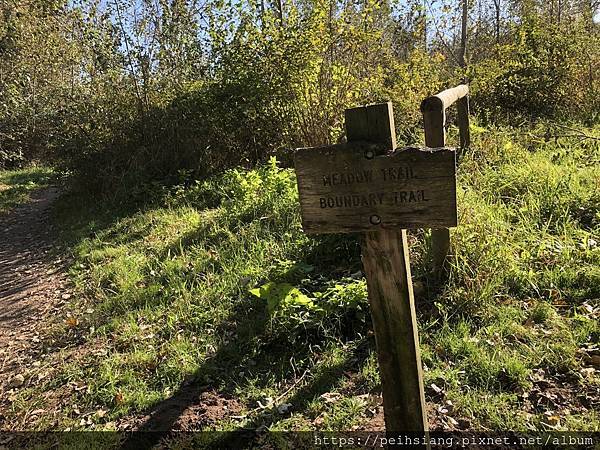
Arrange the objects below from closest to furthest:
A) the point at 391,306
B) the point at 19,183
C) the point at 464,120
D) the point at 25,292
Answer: the point at 391,306, the point at 464,120, the point at 25,292, the point at 19,183

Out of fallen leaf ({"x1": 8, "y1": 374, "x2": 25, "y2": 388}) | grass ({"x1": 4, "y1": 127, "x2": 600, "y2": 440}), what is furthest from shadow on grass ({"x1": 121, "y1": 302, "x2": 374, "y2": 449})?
fallen leaf ({"x1": 8, "y1": 374, "x2": 25, "y2": 388})

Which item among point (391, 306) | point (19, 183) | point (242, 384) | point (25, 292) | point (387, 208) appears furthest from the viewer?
point (19, 183)

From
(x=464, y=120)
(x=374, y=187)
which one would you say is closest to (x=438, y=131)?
(x=374, y=187)

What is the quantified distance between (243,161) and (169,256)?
13.3 ft

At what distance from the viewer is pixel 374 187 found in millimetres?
1980

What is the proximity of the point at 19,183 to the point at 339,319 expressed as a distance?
1436 centimetres

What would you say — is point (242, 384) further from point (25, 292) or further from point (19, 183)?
point (19, 183)

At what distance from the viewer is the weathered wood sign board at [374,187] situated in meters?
1.89

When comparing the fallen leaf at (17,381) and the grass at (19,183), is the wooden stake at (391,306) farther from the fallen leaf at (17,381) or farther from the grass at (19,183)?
the grass at (19,183)

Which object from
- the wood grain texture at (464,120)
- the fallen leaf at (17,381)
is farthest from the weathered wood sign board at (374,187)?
the wood grain texture at (464,120)

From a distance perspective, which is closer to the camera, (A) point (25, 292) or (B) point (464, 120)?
(B) point (464, 120)

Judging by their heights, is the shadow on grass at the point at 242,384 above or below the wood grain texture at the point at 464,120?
below

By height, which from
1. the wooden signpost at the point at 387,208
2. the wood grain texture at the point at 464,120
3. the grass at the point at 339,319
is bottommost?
the grass at the point at 339,319

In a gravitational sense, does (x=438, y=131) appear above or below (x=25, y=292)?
above
